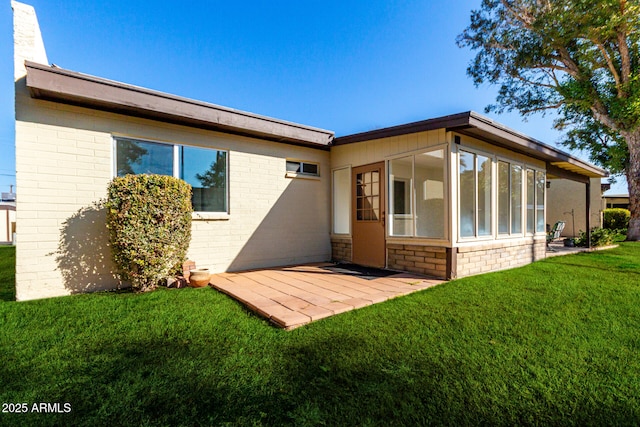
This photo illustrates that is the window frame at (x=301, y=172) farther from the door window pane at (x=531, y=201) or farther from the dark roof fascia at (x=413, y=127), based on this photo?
the door window pane at (x=531, y=201)

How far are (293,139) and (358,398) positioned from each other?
17.3ft

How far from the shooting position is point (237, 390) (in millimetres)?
1926

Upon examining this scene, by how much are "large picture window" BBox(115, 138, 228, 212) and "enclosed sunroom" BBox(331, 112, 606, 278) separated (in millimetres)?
2791

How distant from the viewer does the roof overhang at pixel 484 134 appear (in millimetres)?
4522

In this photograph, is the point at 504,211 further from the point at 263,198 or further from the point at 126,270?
the point at 126,270

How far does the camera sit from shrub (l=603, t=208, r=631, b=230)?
1553 centimetres

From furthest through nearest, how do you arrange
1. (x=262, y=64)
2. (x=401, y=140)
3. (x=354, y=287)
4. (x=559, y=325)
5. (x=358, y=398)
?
(x=262, y=64), (x=401, y=140), (x=354, y=287), (x=559, y=325), (x=358, y=398)

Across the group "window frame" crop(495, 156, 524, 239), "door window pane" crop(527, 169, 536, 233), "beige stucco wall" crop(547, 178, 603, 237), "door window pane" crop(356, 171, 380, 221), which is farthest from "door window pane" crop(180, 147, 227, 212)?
"beige stucco wall" crop(547, 178, 603, 237)

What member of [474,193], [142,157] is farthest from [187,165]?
[474,193]

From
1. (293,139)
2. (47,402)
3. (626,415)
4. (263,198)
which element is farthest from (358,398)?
(293,139)

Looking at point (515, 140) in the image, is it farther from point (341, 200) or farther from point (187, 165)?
point (187, 165)

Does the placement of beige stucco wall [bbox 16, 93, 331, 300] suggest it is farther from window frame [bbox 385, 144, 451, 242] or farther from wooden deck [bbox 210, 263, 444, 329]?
window frame [bbox 385, 144, 451, 242]

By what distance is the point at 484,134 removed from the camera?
5133 millimetres

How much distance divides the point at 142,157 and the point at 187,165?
72 centimetres
